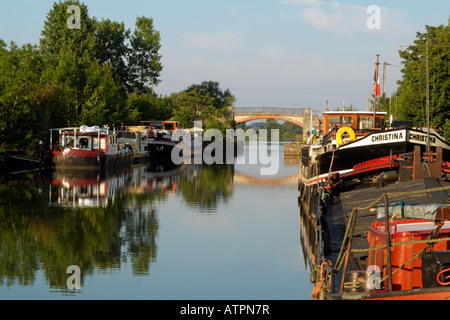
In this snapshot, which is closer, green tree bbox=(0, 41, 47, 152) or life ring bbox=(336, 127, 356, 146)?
life ring bbox=(336, 127, 356, 146)

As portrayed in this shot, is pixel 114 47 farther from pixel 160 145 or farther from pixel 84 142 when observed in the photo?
pixel 84 142

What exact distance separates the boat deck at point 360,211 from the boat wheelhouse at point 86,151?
2604 cm

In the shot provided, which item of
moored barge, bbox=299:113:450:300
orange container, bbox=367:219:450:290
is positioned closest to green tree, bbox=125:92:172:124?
moored barge, bbox=299:113:450:300

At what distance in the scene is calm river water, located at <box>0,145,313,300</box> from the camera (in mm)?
15477

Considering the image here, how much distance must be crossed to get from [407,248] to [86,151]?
38639 millimetres

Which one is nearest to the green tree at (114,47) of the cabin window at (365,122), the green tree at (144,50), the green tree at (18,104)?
the green tree at (144,50)

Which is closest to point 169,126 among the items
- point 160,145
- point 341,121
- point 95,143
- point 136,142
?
point 160,145

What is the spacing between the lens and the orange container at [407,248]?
10.6m

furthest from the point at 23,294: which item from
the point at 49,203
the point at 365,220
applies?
the point at 49,203

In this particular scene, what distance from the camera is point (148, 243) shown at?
69.8 ft

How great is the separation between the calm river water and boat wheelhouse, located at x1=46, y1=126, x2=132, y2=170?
7.16 meters

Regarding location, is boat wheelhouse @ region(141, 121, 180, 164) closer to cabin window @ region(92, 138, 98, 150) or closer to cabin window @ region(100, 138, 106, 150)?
cabin window @ region(92, 138, 98, 150)
